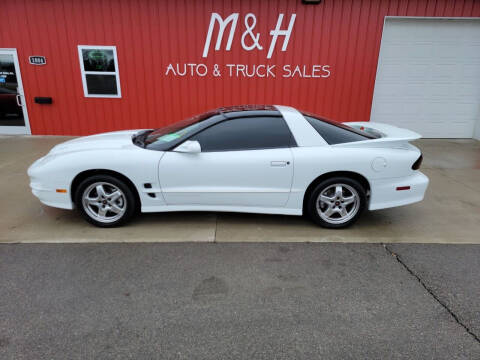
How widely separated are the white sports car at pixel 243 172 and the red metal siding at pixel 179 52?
4792 millimetres

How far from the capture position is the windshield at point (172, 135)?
3652mm

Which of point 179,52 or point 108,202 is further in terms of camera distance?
point 179,52

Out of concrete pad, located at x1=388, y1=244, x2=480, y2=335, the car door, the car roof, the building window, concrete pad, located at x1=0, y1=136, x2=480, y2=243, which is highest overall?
the building window

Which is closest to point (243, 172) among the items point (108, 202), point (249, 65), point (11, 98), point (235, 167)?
point (235, 167)

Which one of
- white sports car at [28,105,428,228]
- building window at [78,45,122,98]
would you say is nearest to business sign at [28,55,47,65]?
building window at [78,45,122,98]

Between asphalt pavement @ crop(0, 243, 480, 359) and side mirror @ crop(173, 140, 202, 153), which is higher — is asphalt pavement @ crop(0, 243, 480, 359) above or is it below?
below

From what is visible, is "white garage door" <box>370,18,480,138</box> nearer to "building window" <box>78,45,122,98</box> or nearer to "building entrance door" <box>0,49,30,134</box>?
"building window" <box>78,45,122,98</box>

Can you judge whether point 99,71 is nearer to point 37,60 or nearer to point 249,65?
point 37,60

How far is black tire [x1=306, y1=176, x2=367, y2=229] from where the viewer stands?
363 centimetres

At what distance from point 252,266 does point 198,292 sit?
61cm

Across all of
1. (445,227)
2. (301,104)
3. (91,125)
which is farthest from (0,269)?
(301,104)

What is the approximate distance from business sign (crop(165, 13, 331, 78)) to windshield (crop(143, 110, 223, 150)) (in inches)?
173

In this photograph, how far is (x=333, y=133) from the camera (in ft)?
12.3

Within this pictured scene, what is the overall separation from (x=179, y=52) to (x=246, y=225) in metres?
5.71
